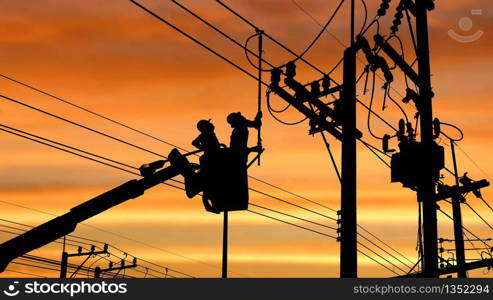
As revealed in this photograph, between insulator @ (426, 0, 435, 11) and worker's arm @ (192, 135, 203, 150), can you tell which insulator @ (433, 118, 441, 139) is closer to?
insulator @ (426, 0, 435, 11)

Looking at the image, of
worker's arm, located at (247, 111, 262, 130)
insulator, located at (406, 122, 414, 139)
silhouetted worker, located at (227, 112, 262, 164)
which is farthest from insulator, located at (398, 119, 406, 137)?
silhouetted worker, located at (227, 112, 262, 164)

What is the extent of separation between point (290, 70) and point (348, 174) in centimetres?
325

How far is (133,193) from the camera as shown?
10477 mm

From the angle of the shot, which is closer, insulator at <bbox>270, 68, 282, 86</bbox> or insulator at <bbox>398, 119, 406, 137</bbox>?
insulator at <bbox>270, 68, 282, 86</bbox>

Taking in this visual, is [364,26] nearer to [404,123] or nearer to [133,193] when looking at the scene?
[404,123]

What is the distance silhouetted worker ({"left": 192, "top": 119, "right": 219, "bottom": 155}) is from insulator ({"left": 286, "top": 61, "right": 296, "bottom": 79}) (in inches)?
249

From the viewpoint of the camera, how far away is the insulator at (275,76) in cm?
1577

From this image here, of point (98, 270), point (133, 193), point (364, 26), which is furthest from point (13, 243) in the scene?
point (98, 270)

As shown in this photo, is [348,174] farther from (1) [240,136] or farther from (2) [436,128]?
(2) [436,128]

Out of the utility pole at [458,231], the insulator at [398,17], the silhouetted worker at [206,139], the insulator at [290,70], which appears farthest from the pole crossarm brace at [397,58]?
the utility pole at [458,231]

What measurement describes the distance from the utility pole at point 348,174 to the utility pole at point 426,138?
3150 mm

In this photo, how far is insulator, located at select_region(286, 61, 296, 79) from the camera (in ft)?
51.8

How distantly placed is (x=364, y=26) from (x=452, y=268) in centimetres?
2537

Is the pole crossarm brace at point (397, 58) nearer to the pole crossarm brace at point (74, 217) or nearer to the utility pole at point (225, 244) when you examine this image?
the utility pole at point (225, 244)
